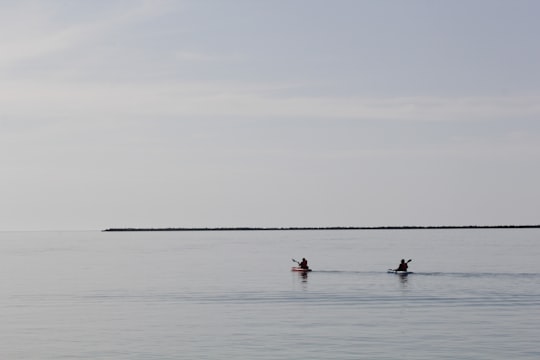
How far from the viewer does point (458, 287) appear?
281ft

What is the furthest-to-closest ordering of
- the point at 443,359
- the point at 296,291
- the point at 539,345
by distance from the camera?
1. the point at 296,291
2. the point at 539,345
3. the point at 443,359

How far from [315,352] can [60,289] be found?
2020 inches

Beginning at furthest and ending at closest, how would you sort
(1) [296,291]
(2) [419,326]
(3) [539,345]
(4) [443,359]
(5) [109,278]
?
(5) [109,278], (1) [296,291], (2) [419,326], (3) [539,345], (4) [443,359]

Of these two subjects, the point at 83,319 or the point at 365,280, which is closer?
the point at 83,319

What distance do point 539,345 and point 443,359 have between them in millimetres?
7340

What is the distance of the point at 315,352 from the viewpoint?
45.9 meters

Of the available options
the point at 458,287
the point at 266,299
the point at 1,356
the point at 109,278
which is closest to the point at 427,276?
the point at 458,287

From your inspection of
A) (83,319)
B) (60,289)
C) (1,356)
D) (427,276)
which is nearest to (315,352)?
(1,356)

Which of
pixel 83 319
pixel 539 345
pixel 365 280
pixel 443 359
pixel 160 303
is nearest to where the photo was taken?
pixel 443 359

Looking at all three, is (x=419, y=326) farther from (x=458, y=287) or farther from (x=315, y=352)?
(x=458, y=287)

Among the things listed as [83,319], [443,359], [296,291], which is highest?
[296,291]

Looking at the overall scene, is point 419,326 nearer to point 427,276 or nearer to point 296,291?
point 296,291

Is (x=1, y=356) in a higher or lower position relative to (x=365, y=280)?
lower

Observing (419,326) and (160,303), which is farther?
(160,303)
